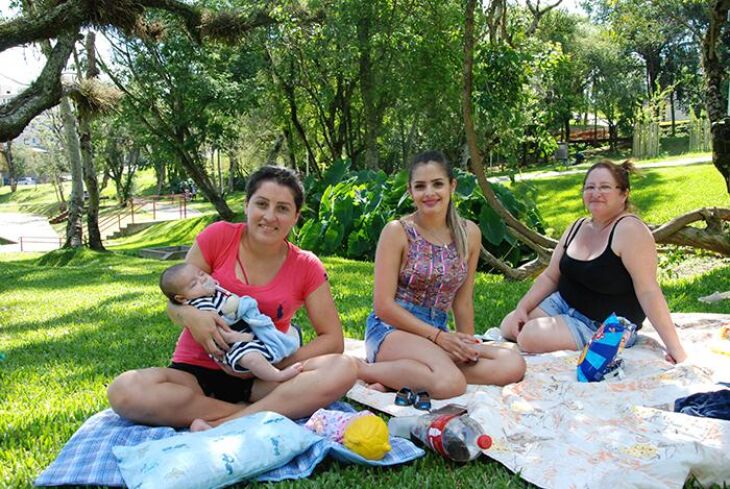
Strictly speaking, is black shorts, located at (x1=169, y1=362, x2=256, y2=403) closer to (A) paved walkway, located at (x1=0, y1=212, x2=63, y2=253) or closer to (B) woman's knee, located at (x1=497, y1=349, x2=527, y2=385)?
(B) woman's knee, located at (x1=497, y1=349, x2=527, y2=385)

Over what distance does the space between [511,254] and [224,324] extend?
6.77m

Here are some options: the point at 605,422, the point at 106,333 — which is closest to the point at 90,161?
the point at 106,333

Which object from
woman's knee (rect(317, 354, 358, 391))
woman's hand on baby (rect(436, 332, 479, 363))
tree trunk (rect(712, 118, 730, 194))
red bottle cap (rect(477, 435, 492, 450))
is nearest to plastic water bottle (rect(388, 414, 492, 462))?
red bottle cap (rect(477, 435, 492, 450))

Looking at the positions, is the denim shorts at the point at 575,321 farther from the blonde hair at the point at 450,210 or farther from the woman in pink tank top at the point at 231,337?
the woman in pink tank top at the point at 231,337

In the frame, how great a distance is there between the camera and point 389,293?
11.1 feet

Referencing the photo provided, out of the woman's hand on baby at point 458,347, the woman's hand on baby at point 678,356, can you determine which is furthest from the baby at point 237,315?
the woman's hand on baby at point 678,356

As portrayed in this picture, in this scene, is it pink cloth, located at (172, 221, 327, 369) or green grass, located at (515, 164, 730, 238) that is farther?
green grass, located at (515, 164, 730, 238)

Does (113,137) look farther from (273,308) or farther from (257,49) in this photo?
(273,308)

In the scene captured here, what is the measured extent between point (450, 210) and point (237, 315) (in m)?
1.31

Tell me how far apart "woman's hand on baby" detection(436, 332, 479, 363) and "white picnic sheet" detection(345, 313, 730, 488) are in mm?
151

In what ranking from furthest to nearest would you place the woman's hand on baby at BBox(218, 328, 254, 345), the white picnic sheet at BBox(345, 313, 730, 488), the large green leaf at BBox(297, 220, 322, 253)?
the large green leaf at BBox(297, 220, 322, 253)
the woman's hand on baby at BBox(218, 328, 254, 345)
the white picnic sheet at BBox(345, 313, 730, 488)

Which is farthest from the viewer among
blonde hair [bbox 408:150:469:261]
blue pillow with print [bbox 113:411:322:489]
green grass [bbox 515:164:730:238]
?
green grass [bbox 515:164:730:238]

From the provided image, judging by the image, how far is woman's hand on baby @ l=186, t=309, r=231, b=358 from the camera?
108 inches

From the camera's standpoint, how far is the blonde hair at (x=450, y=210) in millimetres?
3393
